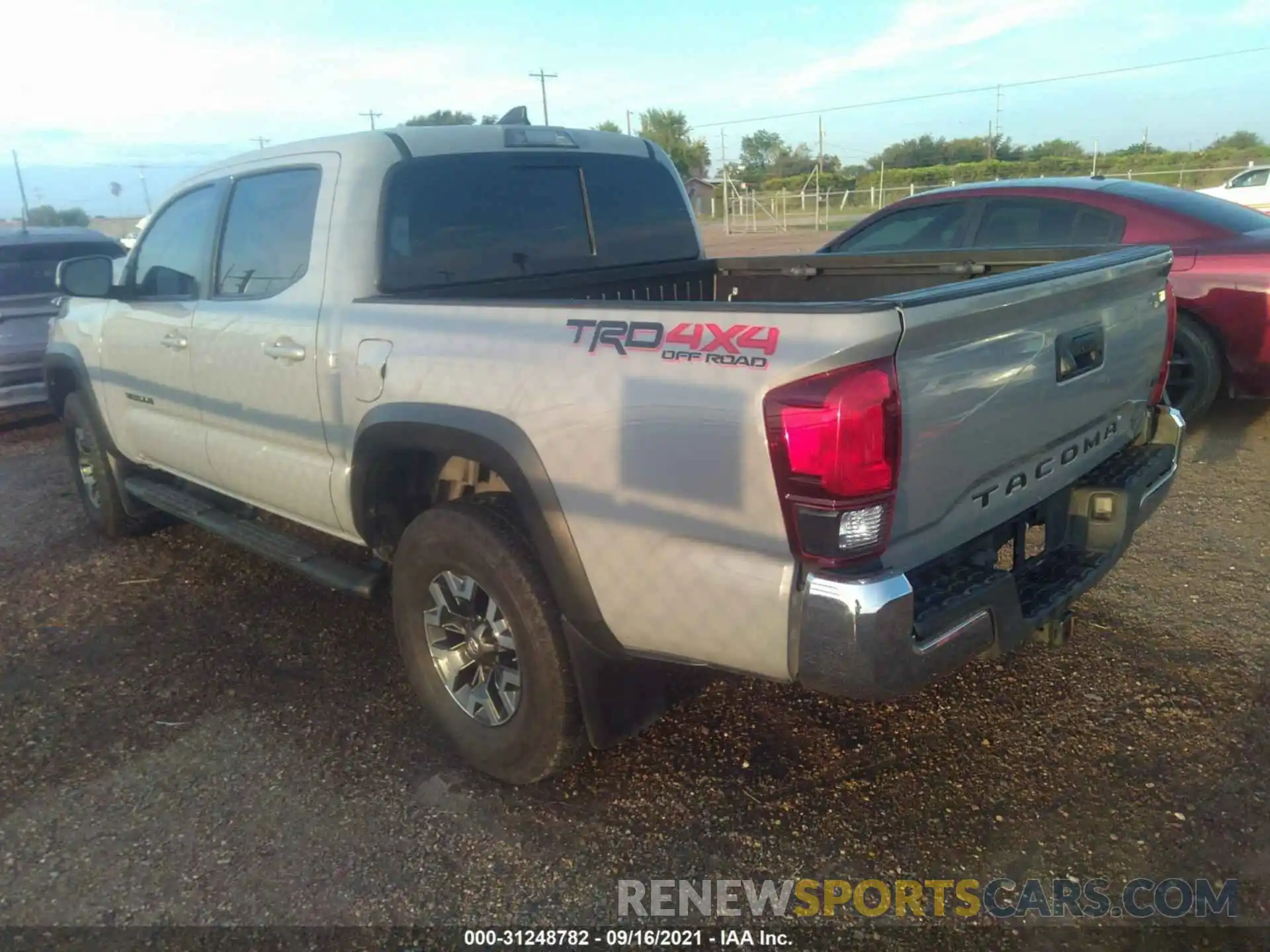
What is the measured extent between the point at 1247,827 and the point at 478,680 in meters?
2.21

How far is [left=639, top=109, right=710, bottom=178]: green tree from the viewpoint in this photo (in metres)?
65.6

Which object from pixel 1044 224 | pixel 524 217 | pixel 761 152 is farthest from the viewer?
pixel 761 152

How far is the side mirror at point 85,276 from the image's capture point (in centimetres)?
441

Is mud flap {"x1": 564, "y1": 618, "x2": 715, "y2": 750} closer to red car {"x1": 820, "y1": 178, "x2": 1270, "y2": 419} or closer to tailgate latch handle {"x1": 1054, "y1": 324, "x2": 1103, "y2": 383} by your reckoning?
tailgate latch handle {"x1": 1054, "y1": 324, "x2": 1103, "y2": 383}

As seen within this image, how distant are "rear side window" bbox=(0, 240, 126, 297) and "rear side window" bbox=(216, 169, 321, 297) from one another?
→ 16.0ft

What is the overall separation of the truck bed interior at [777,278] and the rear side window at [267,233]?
21.7 inches

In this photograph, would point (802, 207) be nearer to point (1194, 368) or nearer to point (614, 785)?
point (1194, 368)

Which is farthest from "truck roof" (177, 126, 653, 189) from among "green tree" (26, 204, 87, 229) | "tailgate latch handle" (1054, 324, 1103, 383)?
"green tree" (26, 204, 87, 229)

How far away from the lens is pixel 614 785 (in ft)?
10.1

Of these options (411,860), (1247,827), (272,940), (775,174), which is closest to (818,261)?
(1247,827)

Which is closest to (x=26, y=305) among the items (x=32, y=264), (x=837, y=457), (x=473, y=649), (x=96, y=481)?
(x=32, y=264)

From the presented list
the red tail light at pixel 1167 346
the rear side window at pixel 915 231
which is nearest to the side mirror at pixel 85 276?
the red tail light at pixel 1167 346

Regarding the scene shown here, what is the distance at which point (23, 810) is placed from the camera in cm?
310

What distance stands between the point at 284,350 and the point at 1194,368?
536cm
